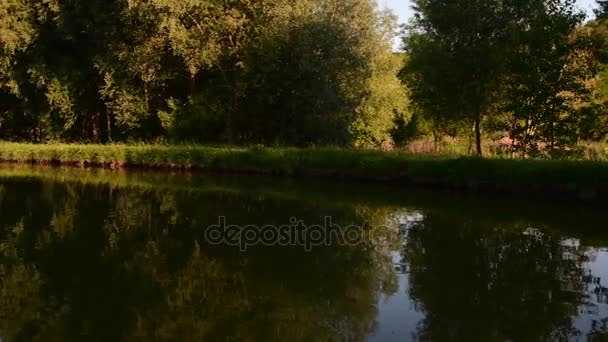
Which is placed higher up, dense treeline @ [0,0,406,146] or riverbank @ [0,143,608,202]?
dense treeline @ [0,0,406,146]

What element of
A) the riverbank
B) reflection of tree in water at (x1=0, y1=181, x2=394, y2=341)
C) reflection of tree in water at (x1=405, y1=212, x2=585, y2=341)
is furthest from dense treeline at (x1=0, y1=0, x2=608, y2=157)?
reflection of tree in water at (x1=0, y1=181, x2=394, y2=341)

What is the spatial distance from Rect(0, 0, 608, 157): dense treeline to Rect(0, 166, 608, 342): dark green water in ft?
21.7

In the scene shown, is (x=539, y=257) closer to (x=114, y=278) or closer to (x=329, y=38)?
(x=114, y=278)

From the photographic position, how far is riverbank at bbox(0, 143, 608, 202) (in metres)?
Result: 19.4

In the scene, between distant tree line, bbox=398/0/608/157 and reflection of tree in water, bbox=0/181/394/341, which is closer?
reflection of tree in water, bbox=0/181/394/341

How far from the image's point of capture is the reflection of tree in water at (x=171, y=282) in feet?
25.7

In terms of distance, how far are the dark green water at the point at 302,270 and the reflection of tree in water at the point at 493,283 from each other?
4 cm

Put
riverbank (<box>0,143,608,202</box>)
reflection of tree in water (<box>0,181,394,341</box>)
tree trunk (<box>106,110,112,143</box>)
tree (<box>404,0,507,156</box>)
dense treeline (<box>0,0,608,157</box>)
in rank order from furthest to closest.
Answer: tree trunk (<box>106,110,112,143</box>)
tree (<box>404,0,507,156</box>)
dense treeline (<box>0,0,608,157</box>)
riverbank (<box>0,143,608,202</box>)
reflection of tree in water (<box>0,181,394,341</box>)

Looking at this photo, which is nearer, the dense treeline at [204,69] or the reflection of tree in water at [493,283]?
the reflection of tree in water at [493,283]

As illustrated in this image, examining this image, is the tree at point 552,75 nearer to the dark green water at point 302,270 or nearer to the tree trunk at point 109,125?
the dark green water at point 302,270

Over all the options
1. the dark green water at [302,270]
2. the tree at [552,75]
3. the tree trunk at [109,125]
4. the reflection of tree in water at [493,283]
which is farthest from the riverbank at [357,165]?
the reflection of tree in water at [493,283]

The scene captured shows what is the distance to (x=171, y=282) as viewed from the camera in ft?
32.6

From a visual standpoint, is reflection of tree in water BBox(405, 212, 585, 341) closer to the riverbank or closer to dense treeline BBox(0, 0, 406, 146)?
the riverbank

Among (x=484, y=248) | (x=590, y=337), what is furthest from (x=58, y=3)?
(x=590, y=337)
